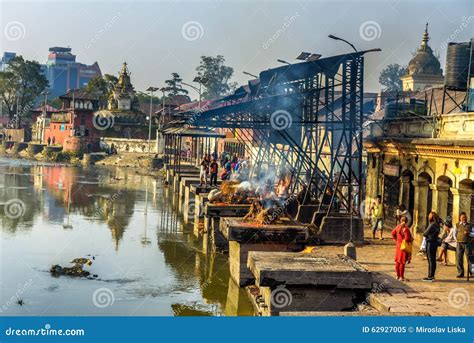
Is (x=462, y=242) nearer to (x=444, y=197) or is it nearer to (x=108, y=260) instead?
(x=444, y=197)

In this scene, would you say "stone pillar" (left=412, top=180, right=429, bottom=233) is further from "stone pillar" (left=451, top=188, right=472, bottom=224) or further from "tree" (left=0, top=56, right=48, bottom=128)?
"tree" (left=0, top=56, right=48, bottom=128)

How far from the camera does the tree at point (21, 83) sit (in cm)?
11269

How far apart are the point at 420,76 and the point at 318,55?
3222 cm

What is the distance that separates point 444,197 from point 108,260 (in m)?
10.9

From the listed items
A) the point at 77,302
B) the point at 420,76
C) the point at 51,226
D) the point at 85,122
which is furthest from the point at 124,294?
the point at 85,122

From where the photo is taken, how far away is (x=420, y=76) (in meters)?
56.3

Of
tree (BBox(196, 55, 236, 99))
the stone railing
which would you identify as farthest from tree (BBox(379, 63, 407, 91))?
the stone railing

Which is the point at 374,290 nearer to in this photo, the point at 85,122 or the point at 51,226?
the point at 51,226

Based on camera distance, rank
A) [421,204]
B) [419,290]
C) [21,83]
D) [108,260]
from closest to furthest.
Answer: [419,290] < [421,204] < [108,260] < [21,83]

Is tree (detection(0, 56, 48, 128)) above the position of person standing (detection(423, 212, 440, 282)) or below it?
above

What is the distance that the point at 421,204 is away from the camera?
76.3ft

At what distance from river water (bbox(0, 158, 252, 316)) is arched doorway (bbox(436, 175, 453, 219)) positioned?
6150 mm

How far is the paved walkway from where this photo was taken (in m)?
14.1

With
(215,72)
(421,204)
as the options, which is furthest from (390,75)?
(421,204)
